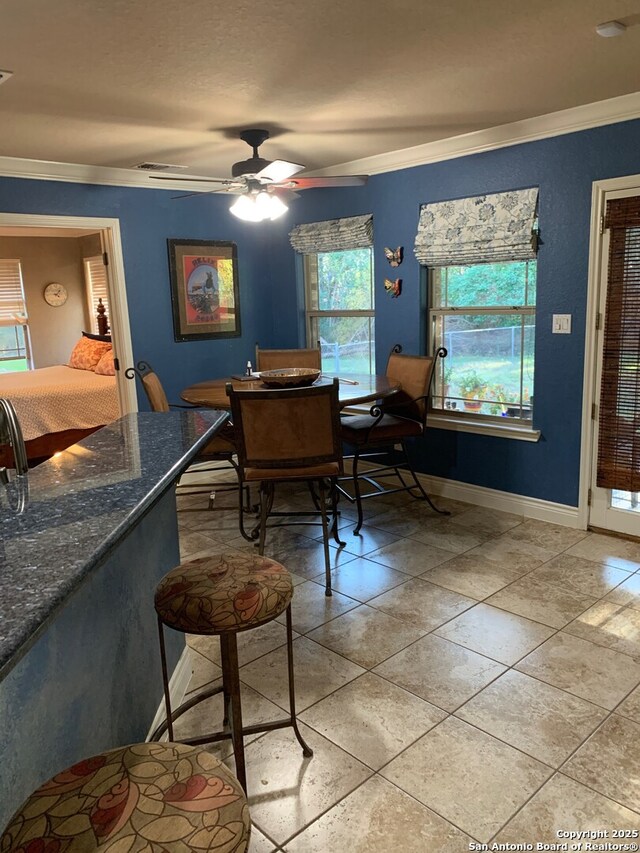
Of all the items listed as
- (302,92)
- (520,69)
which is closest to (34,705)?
(302,92)

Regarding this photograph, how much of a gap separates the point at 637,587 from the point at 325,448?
161 cm

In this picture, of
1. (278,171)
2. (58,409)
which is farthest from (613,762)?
(58,409)

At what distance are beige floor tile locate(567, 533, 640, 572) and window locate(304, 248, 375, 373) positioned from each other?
2100 mm

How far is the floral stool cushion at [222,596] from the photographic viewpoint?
5.07ft

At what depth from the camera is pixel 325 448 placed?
3020mm

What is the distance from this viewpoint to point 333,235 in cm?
480

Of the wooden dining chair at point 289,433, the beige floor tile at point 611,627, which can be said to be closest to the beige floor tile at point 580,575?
the beige floor tile at point 611,627

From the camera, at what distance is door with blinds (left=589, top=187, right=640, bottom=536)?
3301 mm

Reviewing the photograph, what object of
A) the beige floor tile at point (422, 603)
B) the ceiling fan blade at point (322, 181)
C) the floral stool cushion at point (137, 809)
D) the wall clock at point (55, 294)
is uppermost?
the ceiling fan blade at point (322, 181)

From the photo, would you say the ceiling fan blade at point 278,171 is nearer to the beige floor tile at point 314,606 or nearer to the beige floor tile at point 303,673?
the beige floor tile at point 314,606

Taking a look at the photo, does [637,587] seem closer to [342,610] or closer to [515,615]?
[515,615]

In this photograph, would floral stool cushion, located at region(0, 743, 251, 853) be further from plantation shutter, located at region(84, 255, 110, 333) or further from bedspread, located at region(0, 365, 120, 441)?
plantation shutter, located at region(84, 255, 110, 333)

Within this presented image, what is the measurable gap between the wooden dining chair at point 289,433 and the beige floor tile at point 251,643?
0.40 metres

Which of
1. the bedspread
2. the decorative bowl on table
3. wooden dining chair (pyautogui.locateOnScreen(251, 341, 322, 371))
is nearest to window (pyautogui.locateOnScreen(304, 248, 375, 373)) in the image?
wooden dining chair (pyautogui.locateOnScreen(251, 341, 322, 371))
